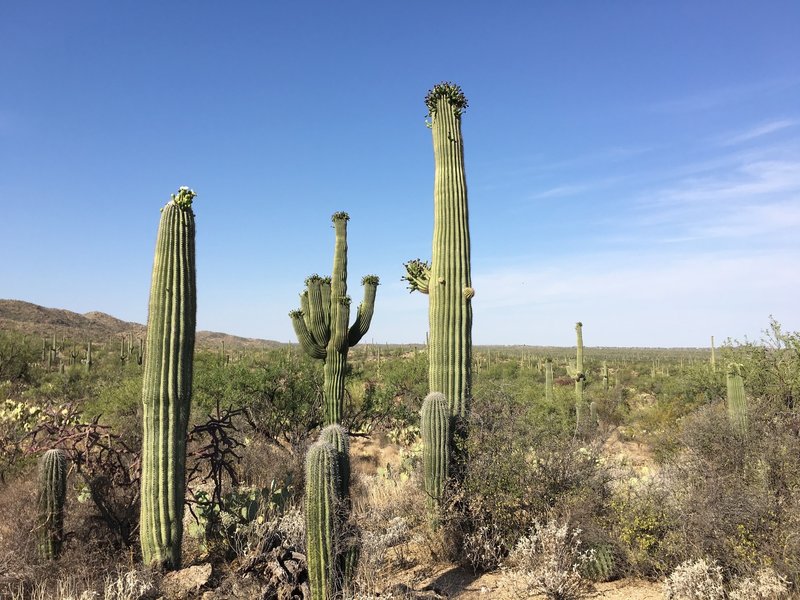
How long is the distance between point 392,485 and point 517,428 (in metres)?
2.88

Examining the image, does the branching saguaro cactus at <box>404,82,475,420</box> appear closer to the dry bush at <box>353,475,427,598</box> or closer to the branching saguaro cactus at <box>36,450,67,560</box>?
the dry bush at <box>353,475,427,598</box>

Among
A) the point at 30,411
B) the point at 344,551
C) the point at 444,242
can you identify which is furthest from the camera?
the point at 30,411

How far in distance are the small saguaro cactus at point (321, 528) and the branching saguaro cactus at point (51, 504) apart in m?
2.73

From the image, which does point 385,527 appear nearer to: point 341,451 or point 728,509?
point 341,451

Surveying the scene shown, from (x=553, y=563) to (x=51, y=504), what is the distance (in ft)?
16.7

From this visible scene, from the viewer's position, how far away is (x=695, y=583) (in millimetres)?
5016

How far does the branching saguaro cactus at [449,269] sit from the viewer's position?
7.57 metres

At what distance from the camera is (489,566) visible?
6156 millimetres

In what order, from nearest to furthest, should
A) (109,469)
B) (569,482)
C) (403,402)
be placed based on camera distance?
1. (109,469)
2. (569,482)
3. (403,402)

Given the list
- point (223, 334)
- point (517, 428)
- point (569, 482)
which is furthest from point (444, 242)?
point (223, 334)

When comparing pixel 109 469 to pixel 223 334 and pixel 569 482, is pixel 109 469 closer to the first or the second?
pixel 569 482

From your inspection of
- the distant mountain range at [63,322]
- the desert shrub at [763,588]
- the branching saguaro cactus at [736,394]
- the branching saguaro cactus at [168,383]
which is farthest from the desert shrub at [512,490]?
the distant mountain range at [63,322]

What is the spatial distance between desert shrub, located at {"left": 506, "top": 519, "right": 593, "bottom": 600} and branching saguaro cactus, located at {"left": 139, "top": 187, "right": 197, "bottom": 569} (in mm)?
3575

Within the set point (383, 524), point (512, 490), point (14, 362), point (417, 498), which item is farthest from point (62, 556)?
point (14, 362)
